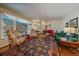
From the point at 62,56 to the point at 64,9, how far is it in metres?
0.84

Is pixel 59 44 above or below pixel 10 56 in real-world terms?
above

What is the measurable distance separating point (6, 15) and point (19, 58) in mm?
807

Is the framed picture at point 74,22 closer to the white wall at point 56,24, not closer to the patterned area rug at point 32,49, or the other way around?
the white wall at point 56,24

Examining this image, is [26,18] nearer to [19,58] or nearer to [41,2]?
[41,2]

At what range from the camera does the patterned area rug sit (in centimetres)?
290

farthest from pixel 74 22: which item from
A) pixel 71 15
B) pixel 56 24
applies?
pixel 56 24

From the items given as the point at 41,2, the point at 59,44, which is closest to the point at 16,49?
the point at 59,44

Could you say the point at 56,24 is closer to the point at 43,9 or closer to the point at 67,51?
the point at 43,9

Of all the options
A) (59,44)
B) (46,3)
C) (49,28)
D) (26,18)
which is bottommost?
(59,44)

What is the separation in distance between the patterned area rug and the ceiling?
1.46ft

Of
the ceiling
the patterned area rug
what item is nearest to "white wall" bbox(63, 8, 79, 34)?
the ceiling

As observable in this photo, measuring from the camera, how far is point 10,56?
2.93 metres

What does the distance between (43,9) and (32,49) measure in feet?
2.43

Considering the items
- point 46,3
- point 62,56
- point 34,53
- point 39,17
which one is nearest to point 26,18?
point 39,17
